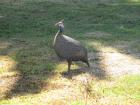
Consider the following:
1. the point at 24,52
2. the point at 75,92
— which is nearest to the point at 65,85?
the point at 75,92

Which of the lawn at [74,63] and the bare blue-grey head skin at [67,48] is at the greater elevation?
the bare blue-grey head skin at [67,48]

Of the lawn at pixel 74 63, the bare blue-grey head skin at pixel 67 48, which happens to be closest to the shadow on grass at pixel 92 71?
the lawn at pixel 74 63

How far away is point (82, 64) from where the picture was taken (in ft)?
37.2

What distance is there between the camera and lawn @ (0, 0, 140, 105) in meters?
9.23

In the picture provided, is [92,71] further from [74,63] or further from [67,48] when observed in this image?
[67,48]

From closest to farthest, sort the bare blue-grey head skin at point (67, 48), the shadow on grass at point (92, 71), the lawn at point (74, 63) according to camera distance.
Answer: the lawn at point (74, 63) < the bare blue-grey head skin at point (67, 48) < the shadow on grass at point (92, 71)

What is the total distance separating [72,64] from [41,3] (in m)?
9.51

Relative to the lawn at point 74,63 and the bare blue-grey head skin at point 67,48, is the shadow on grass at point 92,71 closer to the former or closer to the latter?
the lawn at point 74,63

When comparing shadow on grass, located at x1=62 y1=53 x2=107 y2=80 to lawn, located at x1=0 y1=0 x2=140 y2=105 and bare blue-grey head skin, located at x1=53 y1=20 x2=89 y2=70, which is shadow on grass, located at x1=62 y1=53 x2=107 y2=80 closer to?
lawn, located at x1=0 y1=0 x2=140 y2=105

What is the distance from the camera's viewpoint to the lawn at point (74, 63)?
9.23 m

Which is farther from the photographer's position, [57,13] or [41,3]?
[41,3]

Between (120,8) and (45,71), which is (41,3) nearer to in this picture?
(120,8)

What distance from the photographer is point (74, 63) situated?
11461 mm

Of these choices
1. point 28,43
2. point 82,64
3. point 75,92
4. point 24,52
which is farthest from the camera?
point 28,43
